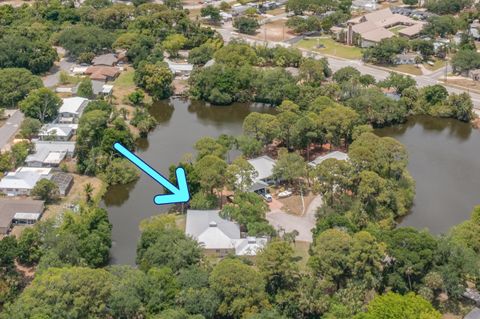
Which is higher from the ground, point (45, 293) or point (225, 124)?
point (45, 293)

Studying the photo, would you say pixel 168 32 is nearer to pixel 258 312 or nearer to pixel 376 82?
pixel 376 82

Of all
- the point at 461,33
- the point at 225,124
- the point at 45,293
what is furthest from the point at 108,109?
the point at 461,33

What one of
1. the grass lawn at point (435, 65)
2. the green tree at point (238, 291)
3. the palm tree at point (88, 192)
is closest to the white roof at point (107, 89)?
the palm tree at point (88, 192)

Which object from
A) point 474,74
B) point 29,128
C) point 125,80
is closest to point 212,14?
point 125,80

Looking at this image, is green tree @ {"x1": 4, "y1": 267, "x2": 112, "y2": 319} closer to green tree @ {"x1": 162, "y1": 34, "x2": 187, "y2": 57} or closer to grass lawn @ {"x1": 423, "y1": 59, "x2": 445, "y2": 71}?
green tree @ {"x1": 162, "y1": 34, "x2": 187, "y2": 57}

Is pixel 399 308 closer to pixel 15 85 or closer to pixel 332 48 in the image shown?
pixel 15 85

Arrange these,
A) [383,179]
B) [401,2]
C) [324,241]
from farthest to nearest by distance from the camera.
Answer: [401,2], [383,179], [324,241]
